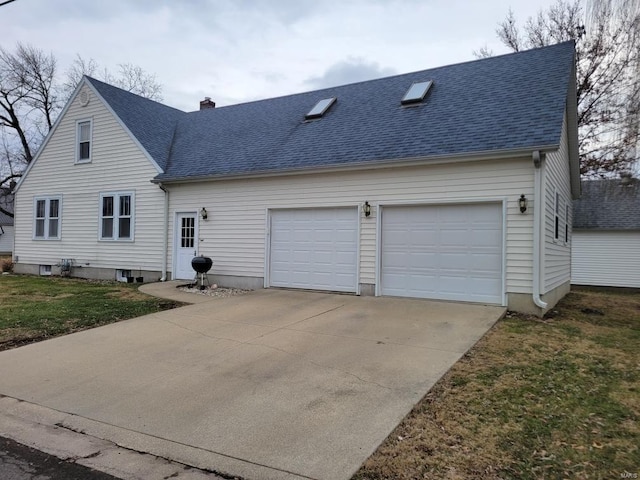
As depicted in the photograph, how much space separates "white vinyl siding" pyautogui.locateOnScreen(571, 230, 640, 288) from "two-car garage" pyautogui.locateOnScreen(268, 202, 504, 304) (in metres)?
14.8

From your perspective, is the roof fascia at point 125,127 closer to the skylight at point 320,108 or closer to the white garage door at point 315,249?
the white garage door at point 315,249

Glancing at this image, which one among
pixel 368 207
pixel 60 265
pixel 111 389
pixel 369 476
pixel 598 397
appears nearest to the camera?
pixel 369 476

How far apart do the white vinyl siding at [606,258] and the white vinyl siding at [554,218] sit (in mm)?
9520

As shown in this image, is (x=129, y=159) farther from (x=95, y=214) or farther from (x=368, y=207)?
(x=368, y=207)

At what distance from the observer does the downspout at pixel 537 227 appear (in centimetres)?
838

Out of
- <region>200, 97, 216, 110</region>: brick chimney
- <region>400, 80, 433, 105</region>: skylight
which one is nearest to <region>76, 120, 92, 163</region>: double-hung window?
<region>200, 97, 216, 110</region>: brick chimney

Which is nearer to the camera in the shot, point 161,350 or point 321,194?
point 161,350

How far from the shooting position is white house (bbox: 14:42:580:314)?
29.4 ft

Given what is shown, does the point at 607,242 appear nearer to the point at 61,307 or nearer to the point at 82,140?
the point at 61,307

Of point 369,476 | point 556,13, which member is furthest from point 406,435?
point 556,13

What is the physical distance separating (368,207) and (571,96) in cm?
637

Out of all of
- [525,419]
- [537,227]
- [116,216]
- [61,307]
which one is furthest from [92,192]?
[525,419]

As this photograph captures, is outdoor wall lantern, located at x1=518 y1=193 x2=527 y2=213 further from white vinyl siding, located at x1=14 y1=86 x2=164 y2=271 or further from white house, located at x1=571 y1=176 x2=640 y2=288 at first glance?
white house, located at x1=571 y1=176 x2=640 y2=288

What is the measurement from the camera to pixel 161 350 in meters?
6.27
